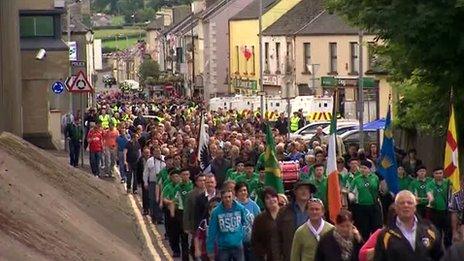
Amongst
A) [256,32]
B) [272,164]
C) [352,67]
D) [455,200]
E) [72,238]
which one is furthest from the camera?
[256,32]

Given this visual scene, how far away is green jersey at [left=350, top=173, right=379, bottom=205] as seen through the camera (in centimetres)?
2138

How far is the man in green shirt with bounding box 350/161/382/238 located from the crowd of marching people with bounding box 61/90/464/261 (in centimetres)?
1

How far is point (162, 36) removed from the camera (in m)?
132

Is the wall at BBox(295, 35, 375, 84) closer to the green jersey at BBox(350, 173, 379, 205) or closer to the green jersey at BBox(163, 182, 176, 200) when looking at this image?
the green jersey at BBox(163, 182, 176, 200)

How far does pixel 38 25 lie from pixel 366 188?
100 feet

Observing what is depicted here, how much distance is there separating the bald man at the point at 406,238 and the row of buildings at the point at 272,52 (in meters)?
26.9

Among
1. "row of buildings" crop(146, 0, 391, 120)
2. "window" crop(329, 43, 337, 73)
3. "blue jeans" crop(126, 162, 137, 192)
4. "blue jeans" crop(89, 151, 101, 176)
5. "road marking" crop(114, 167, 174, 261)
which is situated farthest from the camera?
"window" crop(329, 43, 337, 73)

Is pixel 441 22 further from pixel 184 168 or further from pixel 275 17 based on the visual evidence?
pixel 275 17

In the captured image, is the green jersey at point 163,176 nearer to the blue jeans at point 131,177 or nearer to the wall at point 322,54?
the blue jeans at point 131,177

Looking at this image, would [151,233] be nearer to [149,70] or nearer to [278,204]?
[278,204]

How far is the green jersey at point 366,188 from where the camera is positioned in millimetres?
21375

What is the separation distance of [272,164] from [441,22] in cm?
478

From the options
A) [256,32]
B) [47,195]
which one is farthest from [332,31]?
[47,195]

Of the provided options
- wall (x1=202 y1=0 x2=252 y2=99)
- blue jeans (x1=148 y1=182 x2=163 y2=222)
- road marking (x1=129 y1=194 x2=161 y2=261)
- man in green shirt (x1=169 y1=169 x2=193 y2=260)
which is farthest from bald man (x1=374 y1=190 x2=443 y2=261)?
wall (x1=202 y1=0 x2=252 y2=99)
